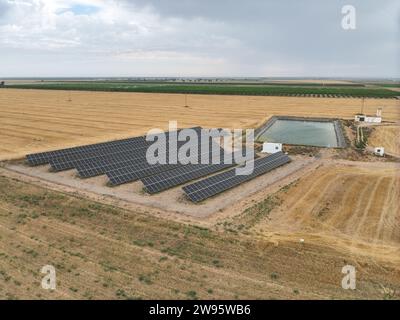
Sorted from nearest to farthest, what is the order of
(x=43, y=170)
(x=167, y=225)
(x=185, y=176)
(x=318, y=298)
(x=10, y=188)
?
1. (x=318, y=298)
2. (x=167, y=225)
3. (x=10, y=188)
4. (x=185, y=176)
5. (x=43, y=170)

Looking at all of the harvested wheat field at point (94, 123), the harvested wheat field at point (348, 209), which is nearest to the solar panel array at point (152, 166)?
the harvested wheat field at point (348, 209)

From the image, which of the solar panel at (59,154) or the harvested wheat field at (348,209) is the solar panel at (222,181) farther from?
the solar panel at (59,154)

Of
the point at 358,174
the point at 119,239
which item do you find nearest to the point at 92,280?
the point at 119,239

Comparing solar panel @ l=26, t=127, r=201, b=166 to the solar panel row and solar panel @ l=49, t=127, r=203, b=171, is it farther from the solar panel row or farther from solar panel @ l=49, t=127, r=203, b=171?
the solar panel row

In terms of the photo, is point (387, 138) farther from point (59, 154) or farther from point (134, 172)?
point (59, 154)

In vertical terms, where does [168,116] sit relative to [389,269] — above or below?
above

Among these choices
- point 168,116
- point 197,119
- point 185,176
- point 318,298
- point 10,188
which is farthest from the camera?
A: point 168,116
